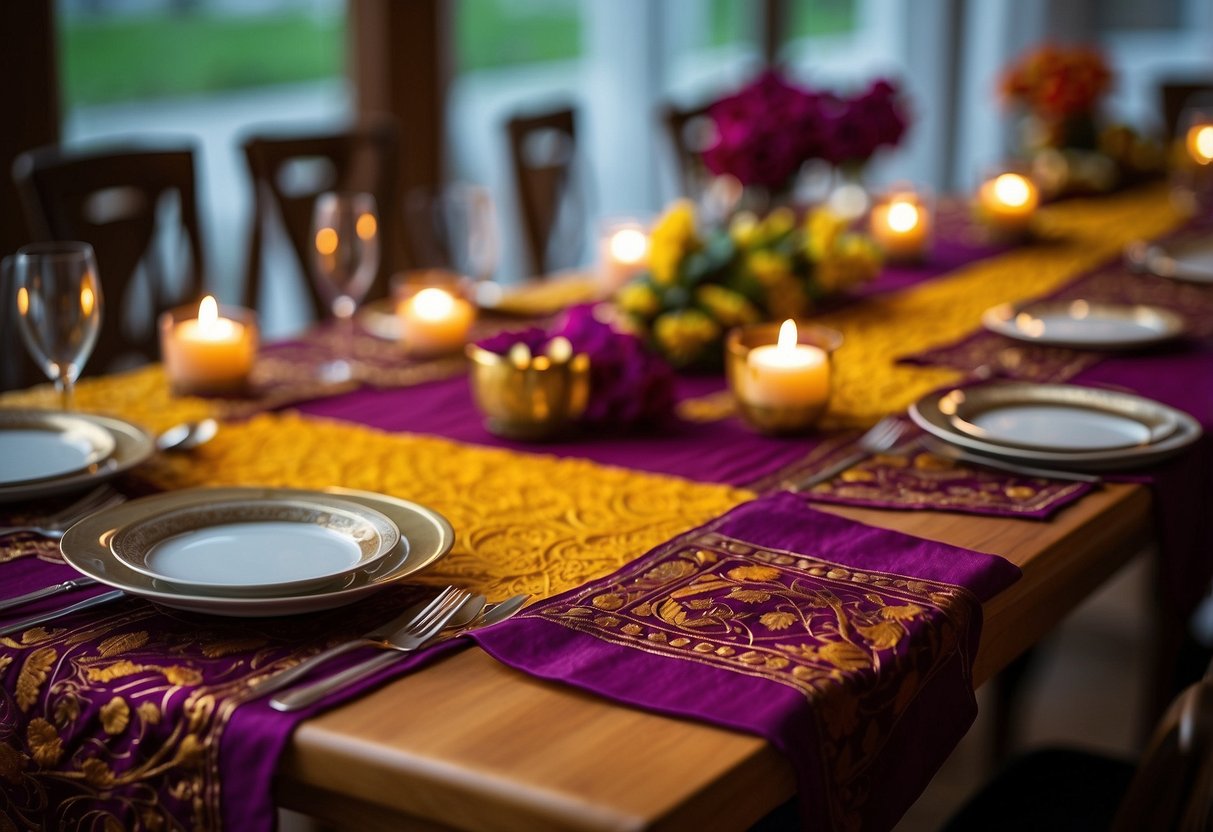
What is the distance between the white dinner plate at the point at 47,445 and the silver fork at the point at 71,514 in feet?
0.08

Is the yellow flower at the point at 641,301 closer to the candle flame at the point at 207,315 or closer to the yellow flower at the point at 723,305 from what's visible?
the yellow flower at the point at 723,305

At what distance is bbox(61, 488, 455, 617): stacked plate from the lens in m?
0.95

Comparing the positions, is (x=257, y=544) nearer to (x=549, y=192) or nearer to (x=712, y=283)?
(x=712, y=283)

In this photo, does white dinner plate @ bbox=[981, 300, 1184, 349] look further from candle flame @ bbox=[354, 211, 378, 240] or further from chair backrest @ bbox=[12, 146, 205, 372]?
A: chair backrest @ bbox=[12, 146, 205, 372]

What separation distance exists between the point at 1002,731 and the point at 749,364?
3.69 ft

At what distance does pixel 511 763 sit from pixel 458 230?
121 centimetres

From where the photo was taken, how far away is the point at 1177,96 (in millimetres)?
3902

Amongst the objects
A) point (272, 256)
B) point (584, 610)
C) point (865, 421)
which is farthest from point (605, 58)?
point (584, 610)

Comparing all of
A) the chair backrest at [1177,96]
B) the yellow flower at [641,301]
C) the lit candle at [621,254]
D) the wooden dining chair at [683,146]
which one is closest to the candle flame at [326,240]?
the yellow flower at [641,301]

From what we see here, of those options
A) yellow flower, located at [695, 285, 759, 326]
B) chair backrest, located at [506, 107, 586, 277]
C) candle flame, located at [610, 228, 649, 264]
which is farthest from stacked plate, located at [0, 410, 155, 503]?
chair backrest, located at [506, 107, 586, 277]

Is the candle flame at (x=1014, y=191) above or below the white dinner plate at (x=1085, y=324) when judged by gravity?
above

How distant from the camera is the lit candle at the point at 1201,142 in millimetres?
2957

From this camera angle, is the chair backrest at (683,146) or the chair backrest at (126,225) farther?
the chair backrest at (683,146)

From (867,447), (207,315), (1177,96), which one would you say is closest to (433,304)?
(207,315)
